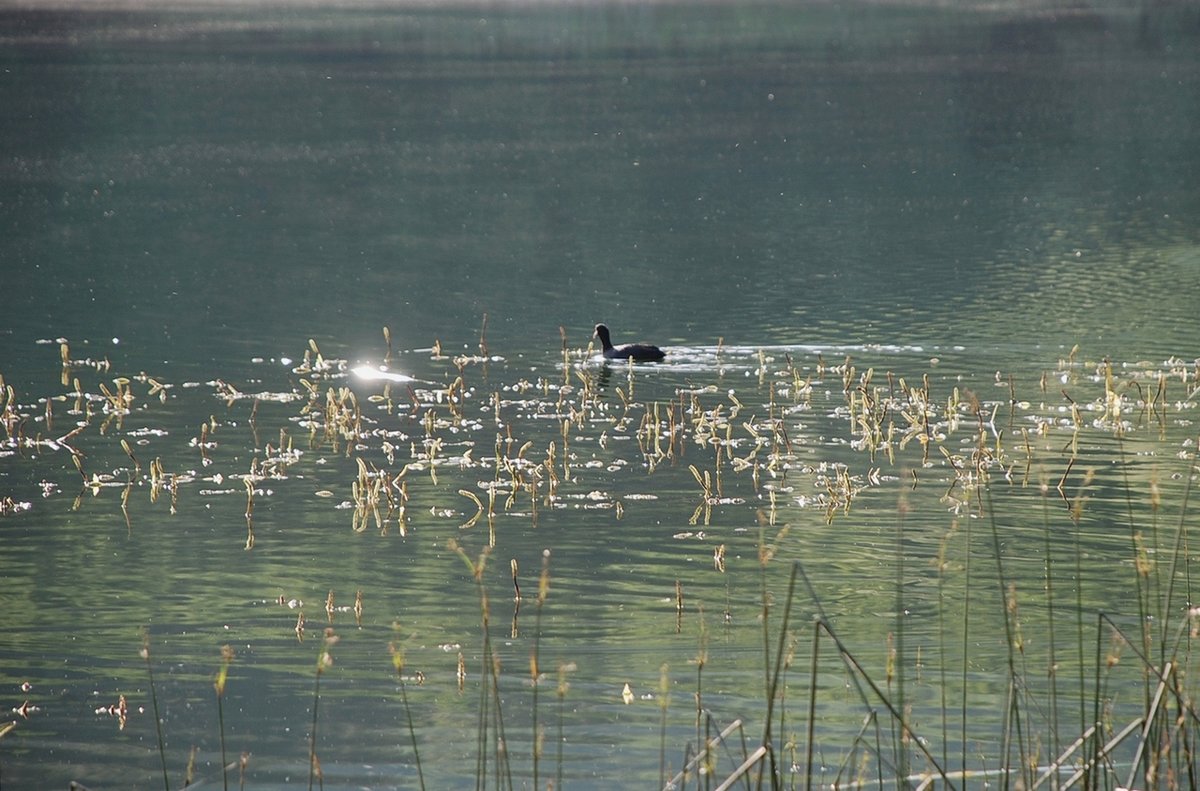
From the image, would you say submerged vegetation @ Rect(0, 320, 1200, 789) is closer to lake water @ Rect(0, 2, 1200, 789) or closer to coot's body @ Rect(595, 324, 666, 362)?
lake water @ Rect(0, 2, 1200, 789)

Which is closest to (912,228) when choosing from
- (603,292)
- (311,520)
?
(603,292)

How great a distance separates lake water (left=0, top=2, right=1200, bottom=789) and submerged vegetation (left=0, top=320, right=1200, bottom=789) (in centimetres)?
5

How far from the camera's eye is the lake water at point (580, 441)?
825cm

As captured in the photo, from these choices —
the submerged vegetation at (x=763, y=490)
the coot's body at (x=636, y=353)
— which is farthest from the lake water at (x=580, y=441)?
the coot's body at (x=636, y=353)

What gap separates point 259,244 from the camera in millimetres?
31328

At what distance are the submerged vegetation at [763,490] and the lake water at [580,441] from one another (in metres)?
0.05

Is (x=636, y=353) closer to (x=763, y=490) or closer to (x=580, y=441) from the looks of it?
(x=580, y=441)

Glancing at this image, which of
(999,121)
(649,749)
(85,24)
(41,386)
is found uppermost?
(85,24)

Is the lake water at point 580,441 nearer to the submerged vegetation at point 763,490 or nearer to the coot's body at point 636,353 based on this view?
the submerged vegetation at point 763,490

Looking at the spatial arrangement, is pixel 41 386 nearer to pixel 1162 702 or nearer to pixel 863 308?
pixel 863 308

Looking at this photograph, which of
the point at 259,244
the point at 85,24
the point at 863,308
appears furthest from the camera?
the point at 85,24

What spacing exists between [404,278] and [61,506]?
14630 millimetres

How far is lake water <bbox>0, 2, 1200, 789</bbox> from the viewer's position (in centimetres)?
825

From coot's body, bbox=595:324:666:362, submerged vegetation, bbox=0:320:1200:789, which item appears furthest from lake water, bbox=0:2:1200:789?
coot's body, bbox=595:324:666:362
